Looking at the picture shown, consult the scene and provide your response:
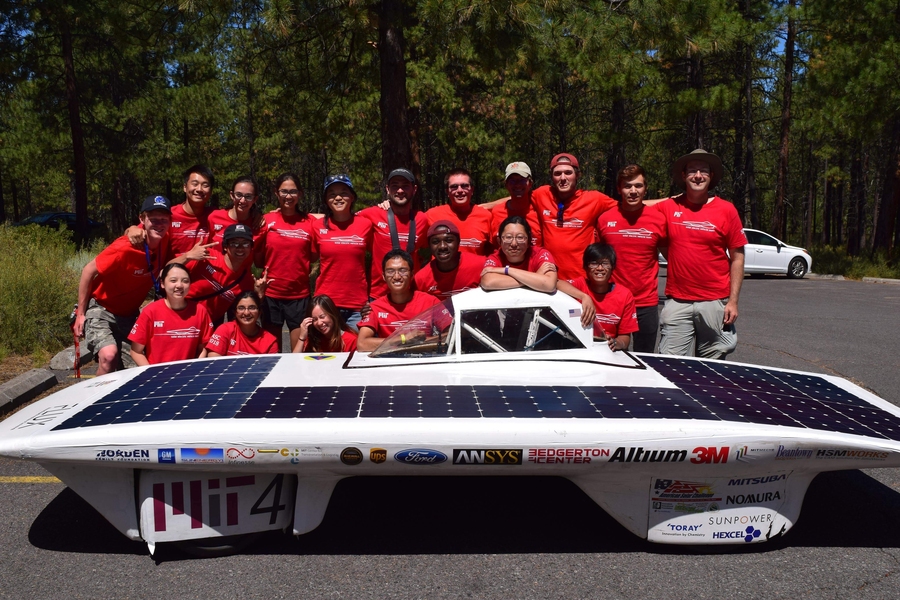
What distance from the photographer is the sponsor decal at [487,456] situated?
3455 millimetres

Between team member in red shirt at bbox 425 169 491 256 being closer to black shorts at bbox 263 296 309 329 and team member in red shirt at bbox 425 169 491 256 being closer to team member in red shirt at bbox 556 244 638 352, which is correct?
team member in red shirt at bbox 556 244 638 352

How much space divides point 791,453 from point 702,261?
6.87 feet

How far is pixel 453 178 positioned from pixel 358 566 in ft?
10.1

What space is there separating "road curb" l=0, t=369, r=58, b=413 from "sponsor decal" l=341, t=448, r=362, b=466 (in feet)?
13.5

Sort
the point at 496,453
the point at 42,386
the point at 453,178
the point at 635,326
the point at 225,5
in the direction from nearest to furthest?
1. the point at 496,453
2. the point at 635,326
3. the point at 453,178
4. the point at 42,386
5. the point at 225,5

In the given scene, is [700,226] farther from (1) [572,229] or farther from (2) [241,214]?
(2) [241,214]

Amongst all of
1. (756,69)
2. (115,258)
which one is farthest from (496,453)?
(756,69)

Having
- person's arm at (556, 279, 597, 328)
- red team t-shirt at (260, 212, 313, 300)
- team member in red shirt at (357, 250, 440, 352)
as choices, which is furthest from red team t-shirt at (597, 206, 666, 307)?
red team t-shirt at (260, 212, 313, 300)

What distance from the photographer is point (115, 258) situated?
16.9ft

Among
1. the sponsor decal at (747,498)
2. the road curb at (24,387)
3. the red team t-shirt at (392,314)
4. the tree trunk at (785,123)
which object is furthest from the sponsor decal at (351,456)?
the tree trunk at (785,123)

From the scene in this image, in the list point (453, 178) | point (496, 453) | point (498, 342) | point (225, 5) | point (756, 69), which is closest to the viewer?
point (496, 453)

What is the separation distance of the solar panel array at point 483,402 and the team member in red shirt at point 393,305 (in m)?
0.79

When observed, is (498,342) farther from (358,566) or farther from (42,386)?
(42,386)

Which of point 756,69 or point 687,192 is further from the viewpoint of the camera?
point 756,69
